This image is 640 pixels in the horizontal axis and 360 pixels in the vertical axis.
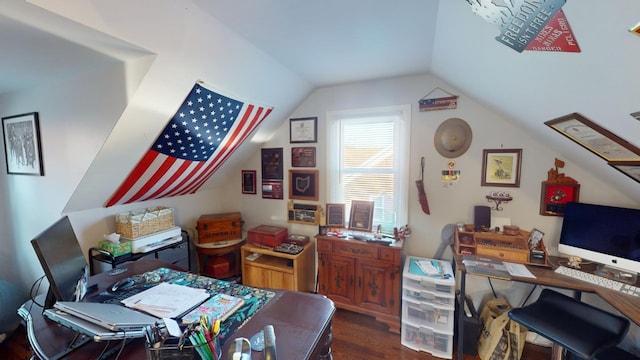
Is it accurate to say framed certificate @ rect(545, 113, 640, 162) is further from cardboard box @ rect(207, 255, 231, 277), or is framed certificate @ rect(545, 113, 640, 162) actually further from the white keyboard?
cardboard box @ rect(207, 255, 231, 277)

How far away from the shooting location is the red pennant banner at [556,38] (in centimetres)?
80

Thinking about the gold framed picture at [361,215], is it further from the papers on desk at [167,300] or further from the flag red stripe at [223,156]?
the papers on desk at [167,300]

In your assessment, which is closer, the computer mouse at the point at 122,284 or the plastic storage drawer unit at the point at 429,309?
the computer mouse at the point at 122,284

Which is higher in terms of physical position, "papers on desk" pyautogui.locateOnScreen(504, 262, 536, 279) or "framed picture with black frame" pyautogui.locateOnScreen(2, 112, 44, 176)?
"framed picture with black frame" pyautogui.locateOnScreen(2, 112, 44, 176)

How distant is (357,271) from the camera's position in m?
2.27

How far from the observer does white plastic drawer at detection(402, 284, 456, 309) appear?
6.12 feet

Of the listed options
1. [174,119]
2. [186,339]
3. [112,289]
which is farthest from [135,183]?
[186,339]

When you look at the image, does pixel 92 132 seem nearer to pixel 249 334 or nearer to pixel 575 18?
pixel 249 334

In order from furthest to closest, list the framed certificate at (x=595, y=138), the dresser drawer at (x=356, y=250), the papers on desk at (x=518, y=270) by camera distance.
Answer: the dresser drawer at (x=356, y=250) < the papers on desk at (x=518, y=270) < the framed certificate at (x=595, y=138)

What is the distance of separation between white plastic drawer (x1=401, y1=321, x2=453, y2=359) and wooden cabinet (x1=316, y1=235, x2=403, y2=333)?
0.14m

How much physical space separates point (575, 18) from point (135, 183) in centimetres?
290

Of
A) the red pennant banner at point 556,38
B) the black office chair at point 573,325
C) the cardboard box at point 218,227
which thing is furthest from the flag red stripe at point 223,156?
the black office chair at point 573,325

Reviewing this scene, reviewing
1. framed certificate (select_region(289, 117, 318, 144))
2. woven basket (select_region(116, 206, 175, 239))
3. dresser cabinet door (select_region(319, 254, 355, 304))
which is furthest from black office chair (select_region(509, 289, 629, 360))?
woven basket (select_region(116, 206, 175, 239))

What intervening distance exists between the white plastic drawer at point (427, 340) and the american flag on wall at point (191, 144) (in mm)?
2397
